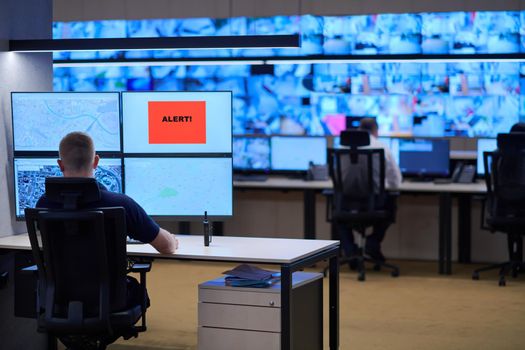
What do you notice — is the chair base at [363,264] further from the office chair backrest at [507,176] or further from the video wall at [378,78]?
the video wall at [378,78]

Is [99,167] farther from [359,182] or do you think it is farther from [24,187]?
[359,182]

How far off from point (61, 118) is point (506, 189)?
414 centimetres

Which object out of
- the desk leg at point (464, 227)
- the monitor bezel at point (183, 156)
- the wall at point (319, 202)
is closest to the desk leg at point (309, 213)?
the wall at point (319, 202)

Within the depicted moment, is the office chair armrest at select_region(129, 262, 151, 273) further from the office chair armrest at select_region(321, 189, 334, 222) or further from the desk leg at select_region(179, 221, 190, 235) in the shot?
the desk leg at select_region(179, 221, 190, 235)

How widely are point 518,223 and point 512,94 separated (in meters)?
1.94

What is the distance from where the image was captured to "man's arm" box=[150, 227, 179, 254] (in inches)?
168

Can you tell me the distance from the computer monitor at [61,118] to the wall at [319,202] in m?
4.27

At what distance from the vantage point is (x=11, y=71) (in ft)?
17.0

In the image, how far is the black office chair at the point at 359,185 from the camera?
26.0 ft

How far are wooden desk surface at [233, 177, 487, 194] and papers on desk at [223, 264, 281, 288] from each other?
12.7 ft

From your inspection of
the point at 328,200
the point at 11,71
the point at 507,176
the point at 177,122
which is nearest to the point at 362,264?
the point at 328,200

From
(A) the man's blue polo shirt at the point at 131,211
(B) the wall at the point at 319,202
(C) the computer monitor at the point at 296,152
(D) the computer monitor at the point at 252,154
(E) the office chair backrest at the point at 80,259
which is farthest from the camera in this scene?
(D) the computer monitor at the point at 252,154

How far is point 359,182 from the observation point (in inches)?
313

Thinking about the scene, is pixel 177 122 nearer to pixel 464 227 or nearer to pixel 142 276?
pixel 142 276
